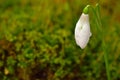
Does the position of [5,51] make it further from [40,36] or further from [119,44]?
[119,44]

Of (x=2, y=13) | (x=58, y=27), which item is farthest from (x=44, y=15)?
(x=2, y=13)

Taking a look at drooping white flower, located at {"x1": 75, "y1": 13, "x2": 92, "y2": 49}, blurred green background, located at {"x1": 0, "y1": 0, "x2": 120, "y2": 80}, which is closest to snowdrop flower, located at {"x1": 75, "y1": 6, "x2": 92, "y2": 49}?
drooping white flower, located at {"x1": 75, "y1": 13, "x2": 92, "y2": 49}

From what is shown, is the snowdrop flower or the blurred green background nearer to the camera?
the snowdrop flower

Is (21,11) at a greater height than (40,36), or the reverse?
(21,11)

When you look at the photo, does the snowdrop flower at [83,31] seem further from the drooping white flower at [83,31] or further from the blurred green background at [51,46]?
the blurred green background at [51,46]

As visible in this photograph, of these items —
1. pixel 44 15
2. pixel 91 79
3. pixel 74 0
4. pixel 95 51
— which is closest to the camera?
pixel 91 79

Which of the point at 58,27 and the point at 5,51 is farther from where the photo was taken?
the point at 58,27

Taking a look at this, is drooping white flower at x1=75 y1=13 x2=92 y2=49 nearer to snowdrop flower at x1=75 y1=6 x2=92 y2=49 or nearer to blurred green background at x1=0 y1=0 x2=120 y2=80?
snowdrop flower at x1=75 y1=6 x2=92 y2=49

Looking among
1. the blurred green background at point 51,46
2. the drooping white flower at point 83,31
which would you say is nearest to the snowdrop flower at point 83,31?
the drooping white flower at point 83,31
